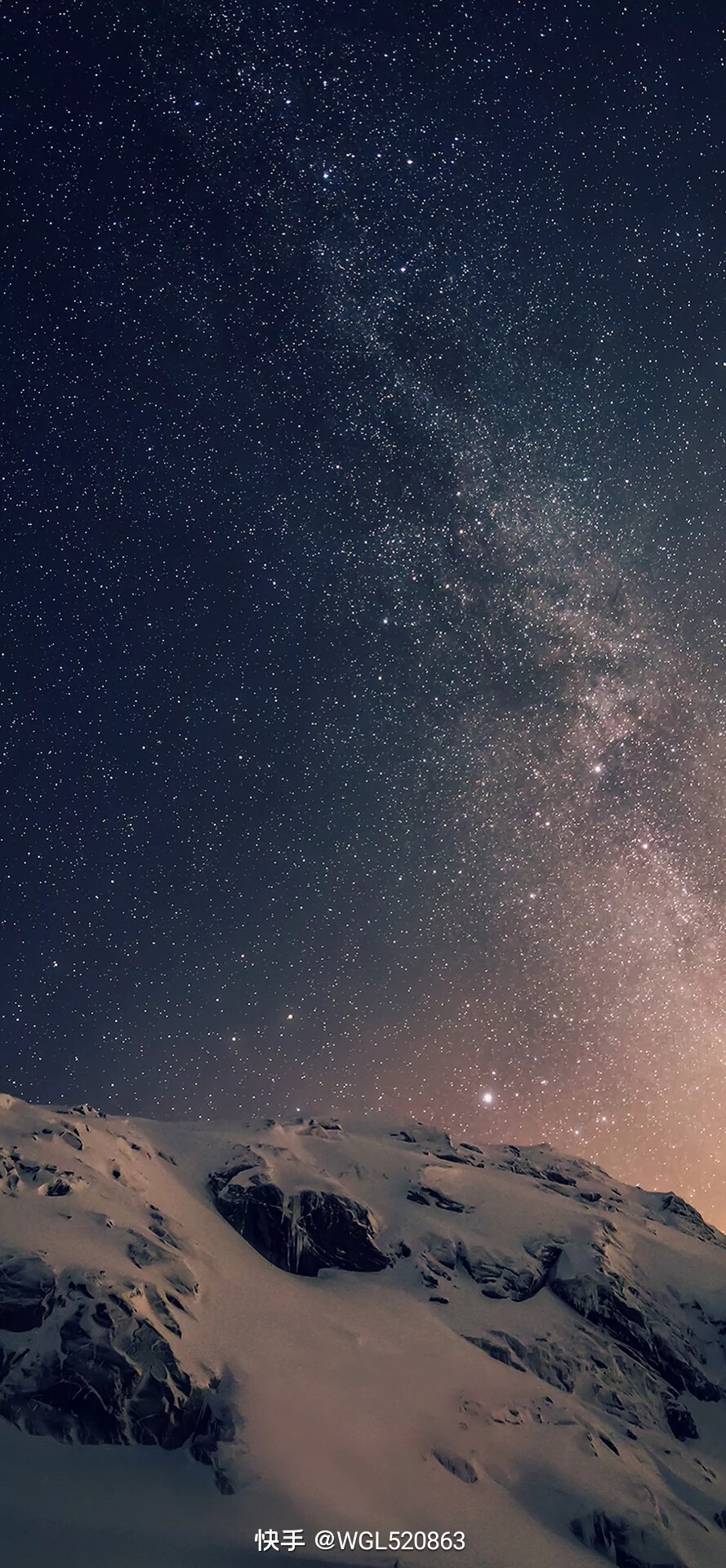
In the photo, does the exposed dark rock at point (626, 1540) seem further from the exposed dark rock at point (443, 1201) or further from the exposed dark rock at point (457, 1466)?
the exposed dark rock at point (443, 1201)

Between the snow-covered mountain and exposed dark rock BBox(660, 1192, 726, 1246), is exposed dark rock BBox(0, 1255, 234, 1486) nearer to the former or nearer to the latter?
the snow-covered mountain

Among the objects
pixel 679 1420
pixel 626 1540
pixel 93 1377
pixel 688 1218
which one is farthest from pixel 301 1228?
pixel 688 1218

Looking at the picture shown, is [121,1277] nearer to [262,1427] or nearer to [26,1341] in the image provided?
[26,1341]

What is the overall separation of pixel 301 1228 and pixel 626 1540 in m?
38.6

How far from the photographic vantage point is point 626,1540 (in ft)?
186

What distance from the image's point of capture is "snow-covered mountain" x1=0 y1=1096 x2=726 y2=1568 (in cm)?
5044

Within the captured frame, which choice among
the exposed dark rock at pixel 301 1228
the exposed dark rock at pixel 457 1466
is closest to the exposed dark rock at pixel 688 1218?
the exposed dark rock at pixel 301 1228

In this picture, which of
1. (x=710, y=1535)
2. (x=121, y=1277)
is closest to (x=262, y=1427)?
(x=121, y=1277)

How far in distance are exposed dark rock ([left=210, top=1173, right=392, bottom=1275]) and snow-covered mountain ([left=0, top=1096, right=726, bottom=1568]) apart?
0.90 ft

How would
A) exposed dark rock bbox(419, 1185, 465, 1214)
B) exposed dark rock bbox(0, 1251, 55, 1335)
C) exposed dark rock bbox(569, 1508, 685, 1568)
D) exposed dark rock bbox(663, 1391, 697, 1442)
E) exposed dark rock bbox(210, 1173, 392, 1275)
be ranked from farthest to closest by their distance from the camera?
exposed dark rock bbox(419, 1185, 465, 1214) < exposed dark rock bbox(210, 1173, 392, 1275) < exposed dark rock bbox(663, 1391, 697, 1442) < exposed dark rock bbox(0, 1251, 55, 1335) < exposed dark rock bbox(569, 1508, 685, 1568)

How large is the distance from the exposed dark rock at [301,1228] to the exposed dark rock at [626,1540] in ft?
104

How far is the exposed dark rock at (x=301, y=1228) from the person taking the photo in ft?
272

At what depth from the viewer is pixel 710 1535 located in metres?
60.9

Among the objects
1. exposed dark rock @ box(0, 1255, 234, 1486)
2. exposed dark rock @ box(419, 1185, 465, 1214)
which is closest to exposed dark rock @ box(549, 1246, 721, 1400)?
exposed dark rock @ box(419, 1185, 465, 1214)
